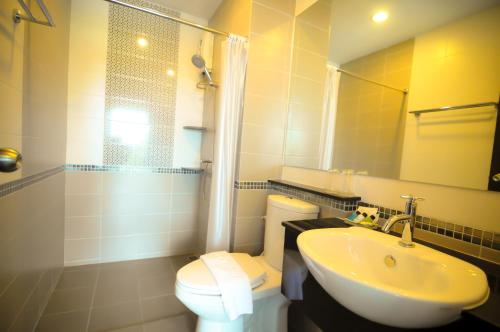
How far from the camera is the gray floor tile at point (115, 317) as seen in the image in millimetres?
1497

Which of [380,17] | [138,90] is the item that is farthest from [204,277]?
[138,90]

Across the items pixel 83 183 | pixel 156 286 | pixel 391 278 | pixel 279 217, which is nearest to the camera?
pixel 391 278

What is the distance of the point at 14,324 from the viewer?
107cm

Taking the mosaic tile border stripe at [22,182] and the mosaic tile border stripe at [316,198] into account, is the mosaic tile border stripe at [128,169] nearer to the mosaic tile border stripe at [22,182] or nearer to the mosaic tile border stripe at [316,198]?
the mosaic tile border stripe at [22,182]

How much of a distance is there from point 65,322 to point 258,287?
1300 mm

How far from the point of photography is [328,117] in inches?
65.5

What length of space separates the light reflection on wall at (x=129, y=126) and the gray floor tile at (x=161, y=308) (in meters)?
1.40

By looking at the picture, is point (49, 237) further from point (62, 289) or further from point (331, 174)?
point (331, 174)

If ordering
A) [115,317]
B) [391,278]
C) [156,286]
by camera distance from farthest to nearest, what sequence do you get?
[156,286], [115,317], [391,278]

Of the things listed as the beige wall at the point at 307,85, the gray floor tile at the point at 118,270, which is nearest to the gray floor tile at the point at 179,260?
the gray floor tile at the point at 118,270

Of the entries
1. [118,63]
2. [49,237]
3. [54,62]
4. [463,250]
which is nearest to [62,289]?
[49,237]

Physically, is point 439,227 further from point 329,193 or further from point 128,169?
point 128,169

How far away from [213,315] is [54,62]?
1935mm

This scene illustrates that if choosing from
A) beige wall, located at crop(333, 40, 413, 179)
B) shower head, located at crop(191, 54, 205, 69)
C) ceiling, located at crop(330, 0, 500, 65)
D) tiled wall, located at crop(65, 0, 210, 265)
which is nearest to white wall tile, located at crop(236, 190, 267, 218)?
beige wall, located at crop(333, 40, 413, 179)
